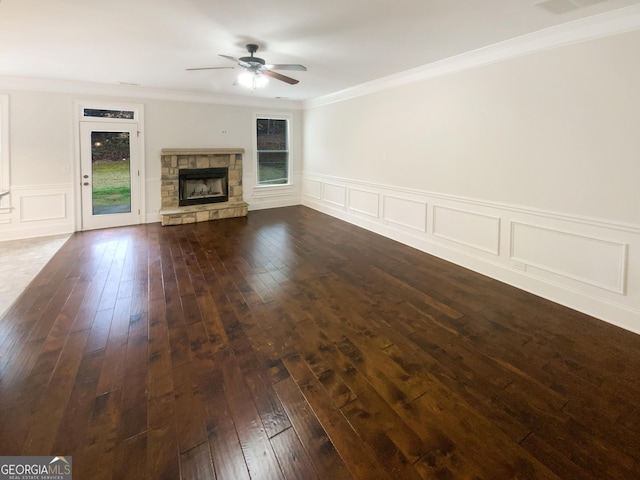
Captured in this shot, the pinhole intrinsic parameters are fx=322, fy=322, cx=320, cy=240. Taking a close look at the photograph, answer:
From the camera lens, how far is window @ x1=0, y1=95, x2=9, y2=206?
16.8 feet

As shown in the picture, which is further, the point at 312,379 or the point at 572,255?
the point at 572,255

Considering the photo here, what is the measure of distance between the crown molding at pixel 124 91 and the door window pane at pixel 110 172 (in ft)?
2.35

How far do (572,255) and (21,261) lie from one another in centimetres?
656

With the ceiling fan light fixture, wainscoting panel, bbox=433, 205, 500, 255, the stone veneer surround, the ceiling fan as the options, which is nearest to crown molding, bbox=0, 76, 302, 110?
the stone veneer surround

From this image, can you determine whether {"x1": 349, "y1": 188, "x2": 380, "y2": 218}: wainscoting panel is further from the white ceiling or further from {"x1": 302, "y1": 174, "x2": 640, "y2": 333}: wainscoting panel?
the white ceiling

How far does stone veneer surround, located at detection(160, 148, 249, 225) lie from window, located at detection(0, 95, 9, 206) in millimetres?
2259

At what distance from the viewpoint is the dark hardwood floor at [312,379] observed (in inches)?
62.4

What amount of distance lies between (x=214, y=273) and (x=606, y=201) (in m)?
4.10

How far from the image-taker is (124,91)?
5.91 m

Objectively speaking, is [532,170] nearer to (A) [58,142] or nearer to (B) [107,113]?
(B) [107,113]

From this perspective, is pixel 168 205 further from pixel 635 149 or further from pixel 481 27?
pixel 635 149

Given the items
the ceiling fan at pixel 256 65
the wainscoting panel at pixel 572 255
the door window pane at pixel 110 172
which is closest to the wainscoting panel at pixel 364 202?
the wainscoting panel at pixel 572 255

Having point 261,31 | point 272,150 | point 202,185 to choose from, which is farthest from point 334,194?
point 261,31

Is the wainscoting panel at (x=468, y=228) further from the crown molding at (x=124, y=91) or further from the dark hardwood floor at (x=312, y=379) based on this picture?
the crown molding at (x=124, y=91)
